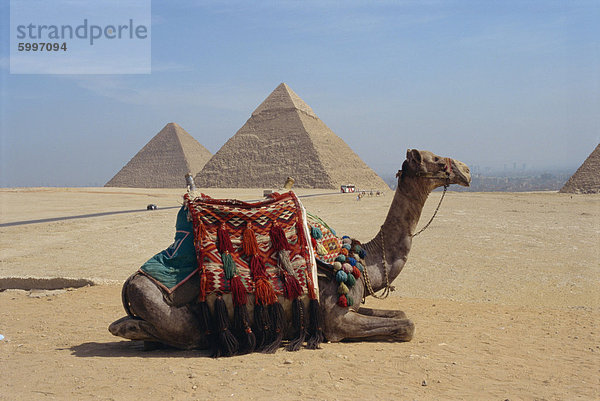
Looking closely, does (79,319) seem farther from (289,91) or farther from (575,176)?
(289,91)

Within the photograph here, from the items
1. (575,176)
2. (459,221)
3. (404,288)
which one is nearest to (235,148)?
(575,176)

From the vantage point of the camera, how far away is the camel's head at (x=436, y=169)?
14.4 ft

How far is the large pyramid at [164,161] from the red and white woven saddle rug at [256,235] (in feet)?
431

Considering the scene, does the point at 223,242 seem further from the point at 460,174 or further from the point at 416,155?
the point at 460,174

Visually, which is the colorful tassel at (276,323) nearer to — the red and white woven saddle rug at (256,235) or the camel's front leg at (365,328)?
the red and white woven saddle rug at (256,235)

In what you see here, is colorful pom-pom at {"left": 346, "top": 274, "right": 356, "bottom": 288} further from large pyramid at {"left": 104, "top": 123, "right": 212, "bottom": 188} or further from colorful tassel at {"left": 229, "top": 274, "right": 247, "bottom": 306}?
large pyramid at {"left": 104, "top": 123, "right": 212, "bottom": 188}

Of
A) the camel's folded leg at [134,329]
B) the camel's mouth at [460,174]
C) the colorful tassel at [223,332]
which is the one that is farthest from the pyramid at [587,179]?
the camel's folded leg at [134,329]

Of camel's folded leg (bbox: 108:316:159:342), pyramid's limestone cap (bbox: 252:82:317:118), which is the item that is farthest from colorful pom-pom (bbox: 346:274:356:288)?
pyramid's limestone cap (bbox: 252:82:317:118)

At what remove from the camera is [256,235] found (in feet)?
13.9

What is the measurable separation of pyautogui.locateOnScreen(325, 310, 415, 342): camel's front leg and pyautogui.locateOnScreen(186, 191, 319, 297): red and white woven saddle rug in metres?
0.33

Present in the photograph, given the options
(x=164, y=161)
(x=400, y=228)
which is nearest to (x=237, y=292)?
(x=400, y=228)

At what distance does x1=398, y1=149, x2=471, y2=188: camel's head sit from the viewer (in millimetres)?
4383

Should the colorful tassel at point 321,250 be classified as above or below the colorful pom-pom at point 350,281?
above

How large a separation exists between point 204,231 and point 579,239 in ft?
35.3
